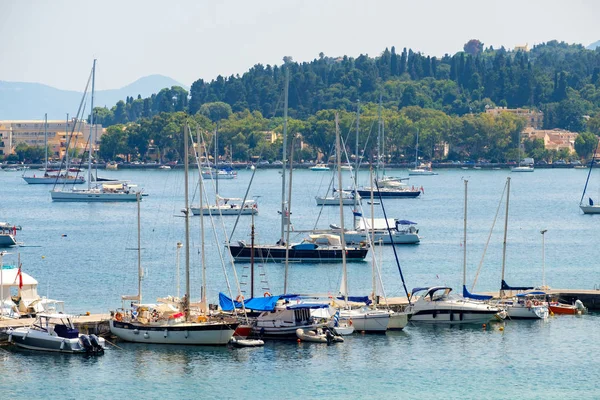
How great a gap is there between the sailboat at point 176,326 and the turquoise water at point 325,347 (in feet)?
1.18

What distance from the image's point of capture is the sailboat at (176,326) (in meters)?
41.1

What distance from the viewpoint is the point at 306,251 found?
6253cm

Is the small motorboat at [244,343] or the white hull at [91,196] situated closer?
the small motorboat at [244,343]

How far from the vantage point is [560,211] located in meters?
108

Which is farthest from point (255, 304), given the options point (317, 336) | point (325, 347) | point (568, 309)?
point (568, 309)

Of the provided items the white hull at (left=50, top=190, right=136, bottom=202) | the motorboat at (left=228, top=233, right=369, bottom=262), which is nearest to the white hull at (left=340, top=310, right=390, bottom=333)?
the motorboat at (left=228, top=233, right=369, bottom=262)

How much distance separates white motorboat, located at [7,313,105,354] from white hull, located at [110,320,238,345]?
1.01 meters

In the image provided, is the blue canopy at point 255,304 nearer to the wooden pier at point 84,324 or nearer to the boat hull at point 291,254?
the wooden pier at point 84,324

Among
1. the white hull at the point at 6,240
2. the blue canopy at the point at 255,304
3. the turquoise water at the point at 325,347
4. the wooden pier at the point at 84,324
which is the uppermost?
the blue canopy at the point at 255,304

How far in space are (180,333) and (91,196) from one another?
239 ft

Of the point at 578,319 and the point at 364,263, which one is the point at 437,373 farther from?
the point at 364,263

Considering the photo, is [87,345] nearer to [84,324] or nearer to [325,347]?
[84,324]

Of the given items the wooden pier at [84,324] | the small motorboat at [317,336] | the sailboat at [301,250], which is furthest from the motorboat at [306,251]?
the wooden pier at [84,324]

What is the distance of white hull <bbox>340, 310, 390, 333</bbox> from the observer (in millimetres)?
44062
